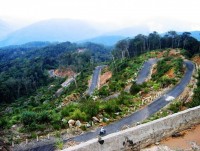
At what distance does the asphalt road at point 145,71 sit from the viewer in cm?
4886

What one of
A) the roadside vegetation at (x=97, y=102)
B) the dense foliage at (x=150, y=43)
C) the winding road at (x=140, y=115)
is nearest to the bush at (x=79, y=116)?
the roadside vegetation at (x=97, y=102)

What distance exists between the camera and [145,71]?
56.1m

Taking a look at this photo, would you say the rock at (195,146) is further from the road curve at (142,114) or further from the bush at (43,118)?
the bush at (43,118)

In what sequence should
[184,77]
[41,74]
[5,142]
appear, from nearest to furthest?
[5,142], [184,77], [41,74]

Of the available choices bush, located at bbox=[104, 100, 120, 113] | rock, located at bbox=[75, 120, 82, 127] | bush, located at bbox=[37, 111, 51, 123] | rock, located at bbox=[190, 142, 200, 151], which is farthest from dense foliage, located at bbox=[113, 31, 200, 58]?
rock, located at bbox=[190, 142, 200, 151]

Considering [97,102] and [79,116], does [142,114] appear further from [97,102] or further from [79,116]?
[79,116]

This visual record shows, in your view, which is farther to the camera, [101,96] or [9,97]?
[9,97]

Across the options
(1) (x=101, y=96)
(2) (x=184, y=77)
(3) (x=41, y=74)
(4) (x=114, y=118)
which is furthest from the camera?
(3) (x=41, y=74)

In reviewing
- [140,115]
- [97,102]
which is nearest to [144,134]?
[140,115]

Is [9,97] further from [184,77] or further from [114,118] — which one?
[114,118]

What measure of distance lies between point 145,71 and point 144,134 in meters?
46.6

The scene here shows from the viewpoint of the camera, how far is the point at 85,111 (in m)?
21.6

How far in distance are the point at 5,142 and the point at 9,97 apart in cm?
7025

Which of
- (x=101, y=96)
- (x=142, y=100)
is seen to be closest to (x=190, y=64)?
(x=101, y=96)
